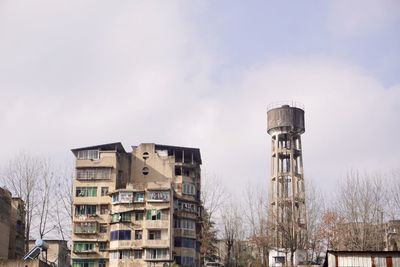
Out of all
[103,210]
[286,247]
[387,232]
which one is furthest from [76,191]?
[387,232]

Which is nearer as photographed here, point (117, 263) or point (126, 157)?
point (117, 263)

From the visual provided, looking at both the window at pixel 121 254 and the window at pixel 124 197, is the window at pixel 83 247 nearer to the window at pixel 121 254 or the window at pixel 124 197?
the window at pixel 121 254

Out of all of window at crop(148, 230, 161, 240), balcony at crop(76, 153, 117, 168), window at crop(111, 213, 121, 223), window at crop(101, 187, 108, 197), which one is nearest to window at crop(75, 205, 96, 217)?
window at crop(101, 187, 108, 197)

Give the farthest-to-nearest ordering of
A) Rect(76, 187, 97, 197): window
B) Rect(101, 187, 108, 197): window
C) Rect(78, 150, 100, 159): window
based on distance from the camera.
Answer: Rect(78, 150, 100, 159): window
Rect(101, 187, 108, 197): window
Rect(76, 187, 97, 197): window

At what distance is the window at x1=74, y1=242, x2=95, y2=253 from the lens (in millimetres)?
64688

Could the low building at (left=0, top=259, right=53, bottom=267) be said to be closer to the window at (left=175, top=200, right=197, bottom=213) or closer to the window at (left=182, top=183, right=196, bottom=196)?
the window at (left=175, top=200, right=197, bottom=213)

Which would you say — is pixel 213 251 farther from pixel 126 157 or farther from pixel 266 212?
pixel 126 157

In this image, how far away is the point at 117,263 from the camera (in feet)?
207

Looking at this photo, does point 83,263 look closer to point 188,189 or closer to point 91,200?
point 91,200

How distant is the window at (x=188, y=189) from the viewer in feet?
223

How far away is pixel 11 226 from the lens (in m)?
64.6

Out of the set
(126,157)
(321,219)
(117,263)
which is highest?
(126,157)

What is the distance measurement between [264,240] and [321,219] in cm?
651

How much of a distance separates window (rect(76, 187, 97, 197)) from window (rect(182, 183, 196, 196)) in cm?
985
